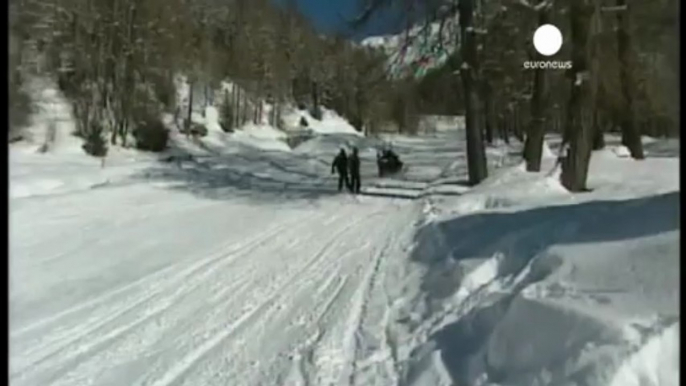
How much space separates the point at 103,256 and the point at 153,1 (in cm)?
496

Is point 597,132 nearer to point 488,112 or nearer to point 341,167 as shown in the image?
point 488,112

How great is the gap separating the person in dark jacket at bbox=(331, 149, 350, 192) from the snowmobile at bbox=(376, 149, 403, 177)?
2.14 ft

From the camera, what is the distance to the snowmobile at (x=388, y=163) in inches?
539

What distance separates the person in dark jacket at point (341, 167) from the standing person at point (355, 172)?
0.11 metres

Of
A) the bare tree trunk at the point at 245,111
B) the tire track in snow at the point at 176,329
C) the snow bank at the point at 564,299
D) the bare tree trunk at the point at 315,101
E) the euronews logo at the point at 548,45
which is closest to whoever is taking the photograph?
the snow bank at the point at 564,299

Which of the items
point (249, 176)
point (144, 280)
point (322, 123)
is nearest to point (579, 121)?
point (322, 123)

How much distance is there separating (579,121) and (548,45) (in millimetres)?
5019

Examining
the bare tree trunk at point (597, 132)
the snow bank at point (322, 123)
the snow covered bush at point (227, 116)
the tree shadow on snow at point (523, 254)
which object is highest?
the snow covered bush at point (227, 116)

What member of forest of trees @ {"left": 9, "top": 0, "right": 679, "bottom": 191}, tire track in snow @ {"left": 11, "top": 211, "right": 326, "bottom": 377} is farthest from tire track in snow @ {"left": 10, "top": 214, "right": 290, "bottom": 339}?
forest of trees @ {"left": 9, "top": 0, "right": 679, "bottom": 191}

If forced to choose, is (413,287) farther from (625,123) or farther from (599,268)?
(625,123)

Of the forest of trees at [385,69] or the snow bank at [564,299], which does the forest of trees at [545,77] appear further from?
the snow bank at [564,299]

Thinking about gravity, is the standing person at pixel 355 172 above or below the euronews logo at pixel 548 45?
below

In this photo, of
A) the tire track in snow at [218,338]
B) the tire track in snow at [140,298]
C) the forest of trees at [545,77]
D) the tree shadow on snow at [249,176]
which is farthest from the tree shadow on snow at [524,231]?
the tree shadow on snow at [249,176]

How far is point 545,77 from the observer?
6.72 m
